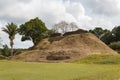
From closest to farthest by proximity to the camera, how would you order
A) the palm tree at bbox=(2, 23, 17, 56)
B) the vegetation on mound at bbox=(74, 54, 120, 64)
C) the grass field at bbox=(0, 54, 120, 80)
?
the grass field at bbox=(0, 54, 120, 80)
the vegetation on mound at bbox=(74, 54, 120, 64)
the palm tree at bbox=(2, 23, 17, 56)

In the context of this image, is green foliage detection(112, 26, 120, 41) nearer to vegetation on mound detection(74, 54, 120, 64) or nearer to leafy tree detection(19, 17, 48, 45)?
leafy tree detection(19, 17, 48, 45)

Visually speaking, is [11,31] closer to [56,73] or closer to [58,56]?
[58,56]

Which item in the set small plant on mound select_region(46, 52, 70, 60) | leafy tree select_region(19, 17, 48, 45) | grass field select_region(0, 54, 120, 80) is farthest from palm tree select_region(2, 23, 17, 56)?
grass field select_region(0, 54, 120, 80)

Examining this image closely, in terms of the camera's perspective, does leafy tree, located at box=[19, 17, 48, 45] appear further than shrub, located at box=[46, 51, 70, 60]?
Yes

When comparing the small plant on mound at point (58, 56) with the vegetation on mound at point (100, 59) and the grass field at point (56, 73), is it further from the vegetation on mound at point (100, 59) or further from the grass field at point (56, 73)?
the grass field at point (56, 73)

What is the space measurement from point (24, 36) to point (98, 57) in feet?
175

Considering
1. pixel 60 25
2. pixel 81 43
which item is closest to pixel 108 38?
pixel 60 25

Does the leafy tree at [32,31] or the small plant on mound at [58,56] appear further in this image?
the leafy tree at [32,31]

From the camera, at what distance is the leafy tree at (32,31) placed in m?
115

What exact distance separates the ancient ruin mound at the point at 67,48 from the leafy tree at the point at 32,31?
24.9 metres

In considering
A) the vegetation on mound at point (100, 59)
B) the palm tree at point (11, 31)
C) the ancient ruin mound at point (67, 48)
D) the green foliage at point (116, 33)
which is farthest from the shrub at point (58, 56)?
the green foliage at point (116, 33)

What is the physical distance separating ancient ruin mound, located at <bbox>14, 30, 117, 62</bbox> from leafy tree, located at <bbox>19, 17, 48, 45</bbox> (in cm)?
2491

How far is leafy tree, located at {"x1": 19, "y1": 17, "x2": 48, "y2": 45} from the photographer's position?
115m

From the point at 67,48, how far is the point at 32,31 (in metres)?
36.9
